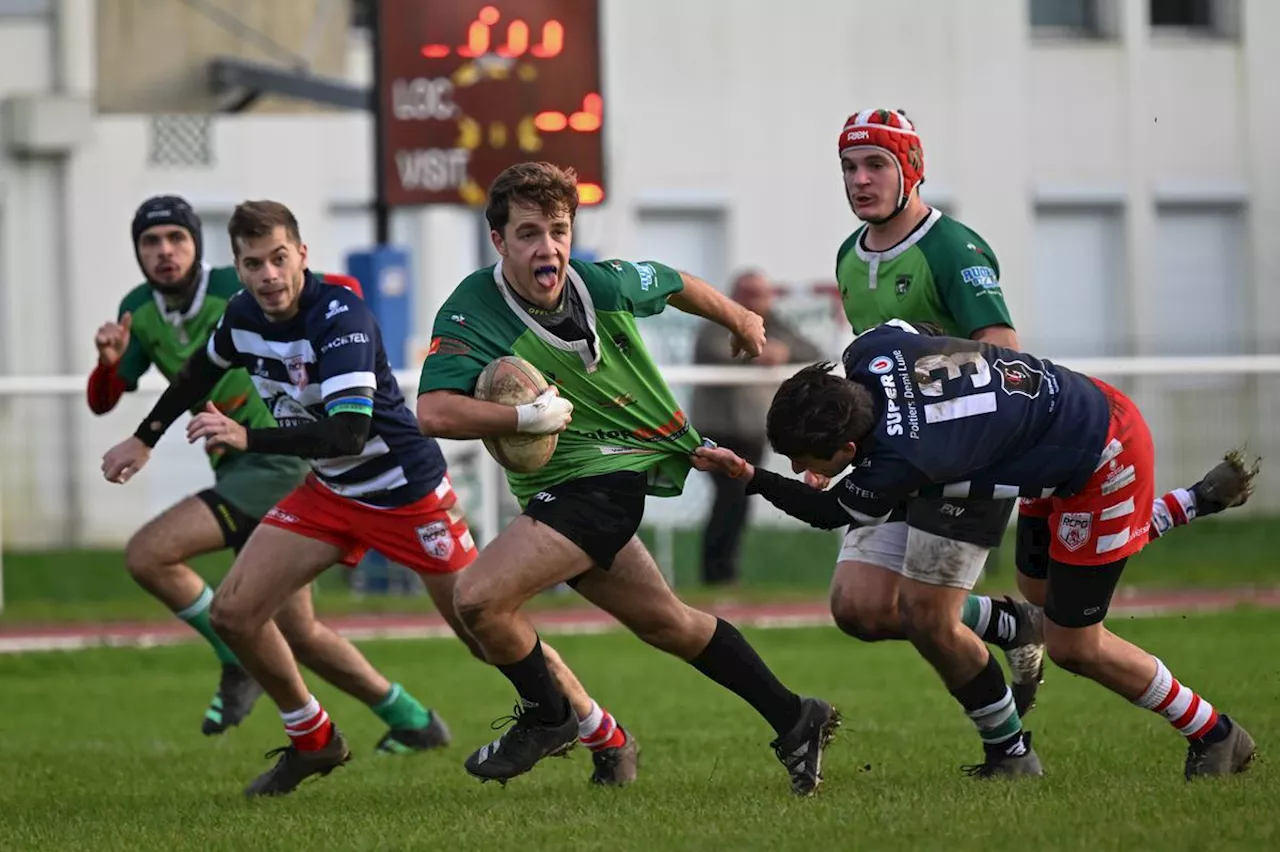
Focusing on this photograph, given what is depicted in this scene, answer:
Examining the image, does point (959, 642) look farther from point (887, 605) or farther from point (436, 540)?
point (436, 540)

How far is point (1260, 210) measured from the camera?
2533 cm

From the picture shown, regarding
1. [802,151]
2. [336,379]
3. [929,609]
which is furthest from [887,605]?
[802,151]

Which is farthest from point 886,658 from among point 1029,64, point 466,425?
point 1029,64

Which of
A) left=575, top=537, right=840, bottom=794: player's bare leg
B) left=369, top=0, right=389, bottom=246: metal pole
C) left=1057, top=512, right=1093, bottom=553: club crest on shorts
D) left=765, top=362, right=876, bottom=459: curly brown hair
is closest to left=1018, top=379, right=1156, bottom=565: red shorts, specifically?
left=1057, top=512, right=1093, bottom=553: club crest on shorts

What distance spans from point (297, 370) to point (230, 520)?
60.5 inches

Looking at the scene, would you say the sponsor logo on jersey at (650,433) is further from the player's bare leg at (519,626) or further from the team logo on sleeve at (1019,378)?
the team logo on sleeve at (1019,378)

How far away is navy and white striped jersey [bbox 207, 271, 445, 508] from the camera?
7.72 metres

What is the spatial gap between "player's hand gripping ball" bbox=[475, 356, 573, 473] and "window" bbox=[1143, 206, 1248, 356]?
19425 mm

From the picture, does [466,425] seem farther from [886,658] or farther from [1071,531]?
[886,658]

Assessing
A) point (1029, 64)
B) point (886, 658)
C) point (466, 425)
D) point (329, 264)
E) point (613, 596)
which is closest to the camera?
point (466, 425)

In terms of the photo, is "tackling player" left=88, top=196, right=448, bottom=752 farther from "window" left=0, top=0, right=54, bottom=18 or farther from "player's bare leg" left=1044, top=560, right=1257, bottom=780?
"window" left=0, top=0, right=54, bottom=18

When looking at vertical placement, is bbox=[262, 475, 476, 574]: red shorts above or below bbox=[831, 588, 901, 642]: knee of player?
above

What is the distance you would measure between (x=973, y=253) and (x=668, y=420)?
3.82ft

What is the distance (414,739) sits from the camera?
909 centimetres
